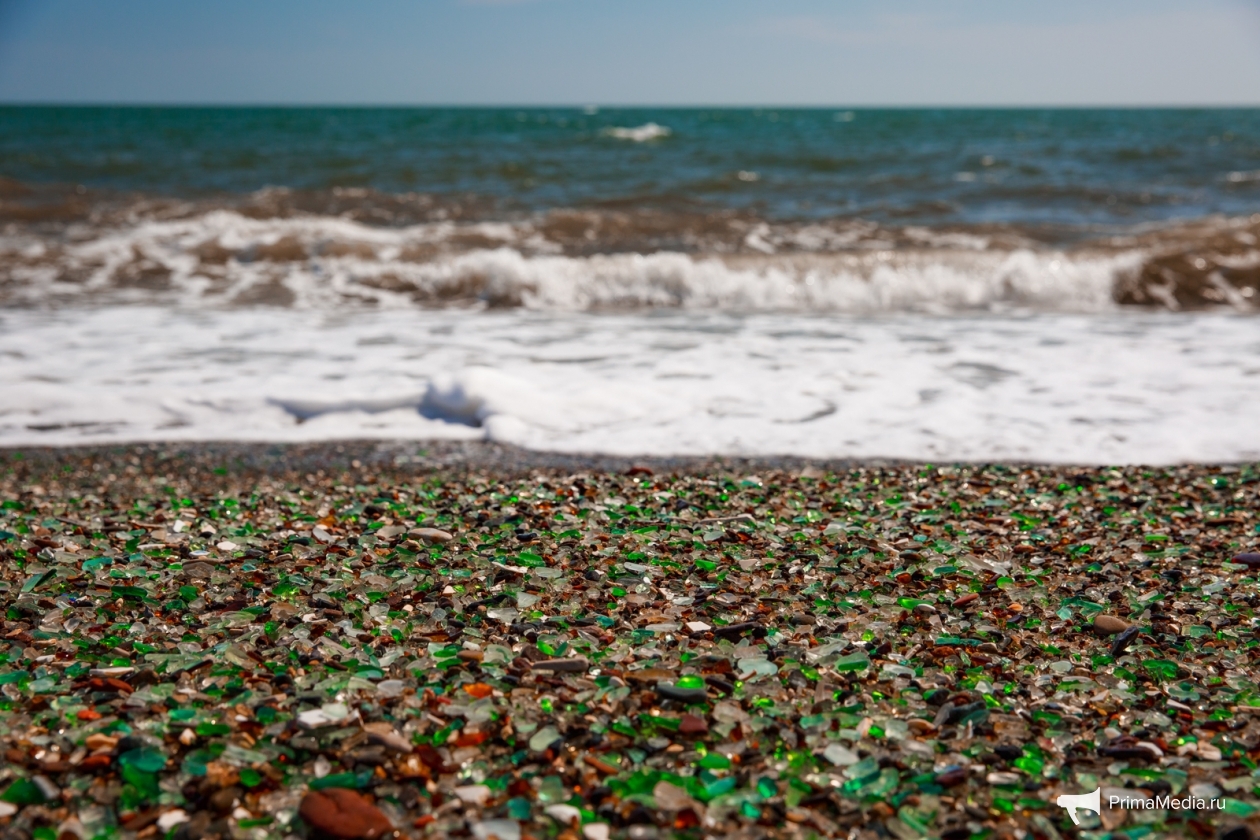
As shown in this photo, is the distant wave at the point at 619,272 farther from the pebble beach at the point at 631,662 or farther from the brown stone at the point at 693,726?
the brown stone at the point at 693,726

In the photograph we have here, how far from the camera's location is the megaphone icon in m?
1.70

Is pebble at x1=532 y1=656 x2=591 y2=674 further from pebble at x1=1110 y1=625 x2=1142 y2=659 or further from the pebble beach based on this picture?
pebble at x1=1110 y1=625 x2=1142 y2=659

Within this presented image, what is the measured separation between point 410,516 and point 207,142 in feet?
79.6

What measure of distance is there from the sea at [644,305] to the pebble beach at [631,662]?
1.17 meters

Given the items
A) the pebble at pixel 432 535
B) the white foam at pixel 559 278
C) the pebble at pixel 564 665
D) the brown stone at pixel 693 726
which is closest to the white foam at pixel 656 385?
the white foam at pixel 559 278

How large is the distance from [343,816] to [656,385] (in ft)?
12.9

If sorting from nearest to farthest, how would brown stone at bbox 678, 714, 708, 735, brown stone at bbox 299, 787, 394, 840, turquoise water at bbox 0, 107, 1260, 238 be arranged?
brown stone at bbox 299, 787, 394, 840 → brown stone at bbox 678, 714, 708, 735 → turquoise water at bbox 0, 107, 1260, 238

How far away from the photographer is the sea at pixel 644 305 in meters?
4.71

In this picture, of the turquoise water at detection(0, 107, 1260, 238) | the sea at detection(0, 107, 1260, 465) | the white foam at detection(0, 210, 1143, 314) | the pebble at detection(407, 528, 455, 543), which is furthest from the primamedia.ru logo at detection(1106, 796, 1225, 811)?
the turquoise water at detection(0, 107, 1260, 238)

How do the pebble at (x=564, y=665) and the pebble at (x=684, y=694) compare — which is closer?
the pebble at (x=684, y=694)

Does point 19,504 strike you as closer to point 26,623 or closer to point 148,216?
point 26,623

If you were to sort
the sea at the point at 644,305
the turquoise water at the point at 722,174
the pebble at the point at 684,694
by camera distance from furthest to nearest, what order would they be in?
the turquoise water at the point at 722,174, the sea at the point at 644,305, the pebble at the point at 684,694

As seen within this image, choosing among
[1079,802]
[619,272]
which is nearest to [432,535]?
[1079,802]

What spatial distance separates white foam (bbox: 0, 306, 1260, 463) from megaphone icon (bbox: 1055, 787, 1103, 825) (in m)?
2.53
